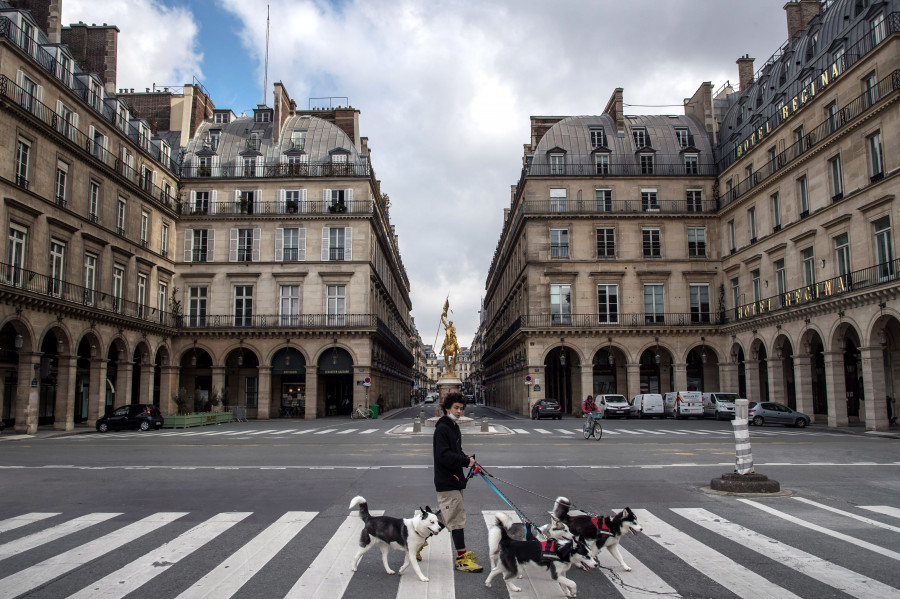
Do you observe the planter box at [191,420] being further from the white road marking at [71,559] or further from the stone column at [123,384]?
the white road marking at [71,559]

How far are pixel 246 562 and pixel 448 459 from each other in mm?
2525

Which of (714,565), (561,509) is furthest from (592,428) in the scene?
(561,509)

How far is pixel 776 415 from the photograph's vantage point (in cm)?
3344

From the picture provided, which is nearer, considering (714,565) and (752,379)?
(714,565)

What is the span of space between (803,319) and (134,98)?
49.5m

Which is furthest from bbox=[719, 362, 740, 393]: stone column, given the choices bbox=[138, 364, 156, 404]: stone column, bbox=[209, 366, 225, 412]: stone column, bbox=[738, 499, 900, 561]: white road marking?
bbox=[138, 364, 156, 404]: stone column

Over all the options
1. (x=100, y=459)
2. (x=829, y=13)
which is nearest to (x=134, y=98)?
(x=100, y=459)

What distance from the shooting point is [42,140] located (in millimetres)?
30531

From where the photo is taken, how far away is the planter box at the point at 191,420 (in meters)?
34.9

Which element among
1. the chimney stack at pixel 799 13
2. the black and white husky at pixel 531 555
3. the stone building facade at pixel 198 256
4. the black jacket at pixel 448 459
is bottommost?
the black and white husky at pixel 531 555

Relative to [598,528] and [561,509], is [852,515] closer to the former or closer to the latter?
[598,528]

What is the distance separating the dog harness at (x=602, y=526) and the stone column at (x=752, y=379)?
37.9 metres

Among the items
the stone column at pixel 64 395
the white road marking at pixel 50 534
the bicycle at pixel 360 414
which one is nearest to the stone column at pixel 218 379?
the bicycle at pixel 360 414

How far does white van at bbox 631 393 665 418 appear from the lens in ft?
138
